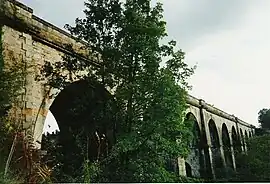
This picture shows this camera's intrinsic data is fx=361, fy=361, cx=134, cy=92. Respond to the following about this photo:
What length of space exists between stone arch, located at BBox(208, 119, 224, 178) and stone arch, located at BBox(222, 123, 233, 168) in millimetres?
779

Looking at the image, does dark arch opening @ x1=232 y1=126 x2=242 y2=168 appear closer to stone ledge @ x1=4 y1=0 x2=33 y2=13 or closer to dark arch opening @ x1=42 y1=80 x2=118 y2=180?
dark arch opening @ x1=42 y1=80 x2=118 y2=180

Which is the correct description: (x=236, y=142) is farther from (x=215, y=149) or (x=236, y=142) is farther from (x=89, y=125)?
(x=89, y=125)

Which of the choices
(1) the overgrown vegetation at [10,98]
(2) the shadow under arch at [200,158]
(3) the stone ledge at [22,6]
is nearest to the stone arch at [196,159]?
(2) the shadow under arch at [200,158]

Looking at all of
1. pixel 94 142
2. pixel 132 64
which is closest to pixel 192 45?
pixel 132 64

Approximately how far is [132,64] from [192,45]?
1.42m

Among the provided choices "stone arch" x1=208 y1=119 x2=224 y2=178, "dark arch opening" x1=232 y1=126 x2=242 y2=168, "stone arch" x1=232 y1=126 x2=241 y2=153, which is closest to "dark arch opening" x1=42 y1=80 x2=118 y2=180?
"stone arch" x1=208 y1=119 x2=224 y2=178

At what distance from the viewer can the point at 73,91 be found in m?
Result: 8.76

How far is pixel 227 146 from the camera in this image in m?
20.6

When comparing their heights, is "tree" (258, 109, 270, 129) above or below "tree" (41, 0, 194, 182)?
above

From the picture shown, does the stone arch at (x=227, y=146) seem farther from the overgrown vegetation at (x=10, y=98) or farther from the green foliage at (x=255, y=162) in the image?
the overgrown vegetation at (x=10, y=98)

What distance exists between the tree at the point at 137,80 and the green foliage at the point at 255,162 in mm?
8908

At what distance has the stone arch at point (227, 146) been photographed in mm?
19141

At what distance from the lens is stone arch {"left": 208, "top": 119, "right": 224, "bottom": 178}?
56.8ft

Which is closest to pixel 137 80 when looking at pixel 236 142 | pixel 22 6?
pixel 22 6
